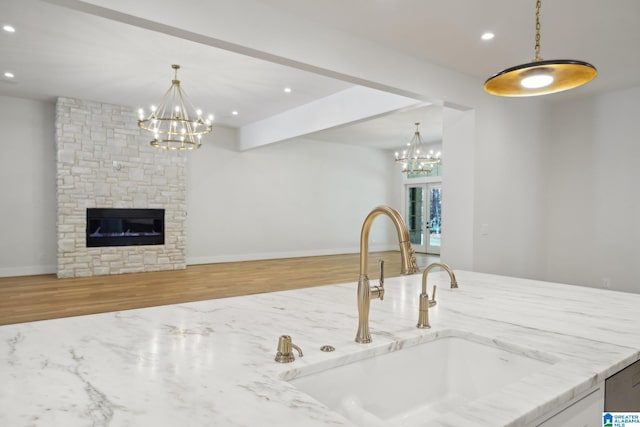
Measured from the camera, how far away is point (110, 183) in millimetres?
6887

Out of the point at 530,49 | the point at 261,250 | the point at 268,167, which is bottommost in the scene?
the point at 261,250

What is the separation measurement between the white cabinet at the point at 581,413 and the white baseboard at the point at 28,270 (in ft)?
25.9

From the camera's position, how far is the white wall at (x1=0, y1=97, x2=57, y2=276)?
6422 mm

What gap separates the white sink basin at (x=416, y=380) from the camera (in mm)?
1043

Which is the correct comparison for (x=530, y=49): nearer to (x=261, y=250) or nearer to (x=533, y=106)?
(x=533, y=106)

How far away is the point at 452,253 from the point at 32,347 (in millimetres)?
4450

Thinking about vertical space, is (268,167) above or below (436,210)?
above

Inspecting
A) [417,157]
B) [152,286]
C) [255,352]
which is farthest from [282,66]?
[417,157]

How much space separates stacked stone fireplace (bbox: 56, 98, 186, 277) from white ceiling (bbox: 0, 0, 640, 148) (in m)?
0.56

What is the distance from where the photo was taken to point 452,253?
4.83 meters

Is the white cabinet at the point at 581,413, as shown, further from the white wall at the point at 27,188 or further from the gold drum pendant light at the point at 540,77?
the white wall at the point at 27,188

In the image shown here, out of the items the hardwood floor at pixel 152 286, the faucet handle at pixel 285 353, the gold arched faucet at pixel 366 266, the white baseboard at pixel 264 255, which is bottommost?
the hardwood floor at pixel 152 286

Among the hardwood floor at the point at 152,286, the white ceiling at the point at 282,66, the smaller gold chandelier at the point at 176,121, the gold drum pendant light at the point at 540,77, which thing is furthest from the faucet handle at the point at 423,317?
the smaller gold chandelier at the point at 176,121

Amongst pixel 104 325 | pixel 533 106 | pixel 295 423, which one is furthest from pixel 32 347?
pixel 533 106
